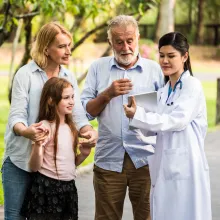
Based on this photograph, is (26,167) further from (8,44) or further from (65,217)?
(8,44)

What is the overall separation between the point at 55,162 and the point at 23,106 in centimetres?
42

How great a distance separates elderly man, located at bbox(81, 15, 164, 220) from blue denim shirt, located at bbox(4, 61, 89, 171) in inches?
21.6

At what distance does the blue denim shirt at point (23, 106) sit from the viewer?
5332mm

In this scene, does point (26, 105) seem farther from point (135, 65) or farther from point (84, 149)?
point (135, 65)

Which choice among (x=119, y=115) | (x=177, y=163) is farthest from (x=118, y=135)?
(x=177, y=163)

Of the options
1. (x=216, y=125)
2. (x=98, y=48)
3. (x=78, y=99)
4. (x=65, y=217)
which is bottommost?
(x=65, y=217)

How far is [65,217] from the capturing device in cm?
552

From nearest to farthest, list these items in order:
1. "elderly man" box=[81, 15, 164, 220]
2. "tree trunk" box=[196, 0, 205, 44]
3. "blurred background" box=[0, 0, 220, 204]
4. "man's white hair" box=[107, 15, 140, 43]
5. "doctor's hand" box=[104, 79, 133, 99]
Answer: "doctor's hand" box=[104, 79, 133, 99]
"man's white hair" box=[107, 15, 140, 43]
"elderly man" box=[81, 15, 164, 220]
"blurred background" box=[0, 0, 220, 204]
"tree trunk" box=[196, 0, 205, 44]

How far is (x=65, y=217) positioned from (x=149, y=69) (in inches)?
48.3

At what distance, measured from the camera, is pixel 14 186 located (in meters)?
5.36

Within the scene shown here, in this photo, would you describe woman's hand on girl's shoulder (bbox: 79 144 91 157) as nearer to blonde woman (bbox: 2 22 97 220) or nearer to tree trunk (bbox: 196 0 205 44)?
blonde woman (bbox: 2 22 97 220)

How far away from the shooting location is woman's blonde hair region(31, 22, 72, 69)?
17.8 ft

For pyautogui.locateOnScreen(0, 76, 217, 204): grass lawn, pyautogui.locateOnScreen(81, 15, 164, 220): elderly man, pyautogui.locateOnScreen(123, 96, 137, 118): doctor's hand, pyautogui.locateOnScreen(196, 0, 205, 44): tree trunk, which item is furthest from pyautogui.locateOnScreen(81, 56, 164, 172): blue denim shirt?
pyautogui.locateOnScreen(196, 0, 205, 44): tree trunk

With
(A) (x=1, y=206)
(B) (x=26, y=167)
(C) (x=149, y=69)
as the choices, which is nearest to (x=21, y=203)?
(B) (x=26, y=167)
